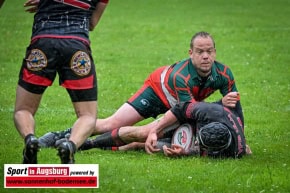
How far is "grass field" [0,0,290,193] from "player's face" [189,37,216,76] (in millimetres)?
1061

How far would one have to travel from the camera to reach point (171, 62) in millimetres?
21625

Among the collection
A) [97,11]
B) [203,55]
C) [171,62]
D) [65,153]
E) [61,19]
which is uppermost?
[171,62]

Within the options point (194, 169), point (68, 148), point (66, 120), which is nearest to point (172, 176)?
point (194, 169)

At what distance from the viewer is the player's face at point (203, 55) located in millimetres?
11312

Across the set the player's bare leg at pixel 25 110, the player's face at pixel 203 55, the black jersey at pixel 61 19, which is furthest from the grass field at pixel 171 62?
the black jersey at pixel 61 19

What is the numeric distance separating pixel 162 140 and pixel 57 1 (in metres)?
2.53

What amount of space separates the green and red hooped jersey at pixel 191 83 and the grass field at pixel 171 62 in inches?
30.8

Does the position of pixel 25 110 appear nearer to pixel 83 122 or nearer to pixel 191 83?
pixel 83 122

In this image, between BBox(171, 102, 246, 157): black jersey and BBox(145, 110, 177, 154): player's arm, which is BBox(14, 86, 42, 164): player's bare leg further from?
BBox(171, 102, 246, 157): black jersey

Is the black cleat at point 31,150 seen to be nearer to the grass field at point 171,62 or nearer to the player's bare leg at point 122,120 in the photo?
the grass field at point 171,62

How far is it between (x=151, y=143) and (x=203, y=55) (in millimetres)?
1170

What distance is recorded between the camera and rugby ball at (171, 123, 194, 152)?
442 inches

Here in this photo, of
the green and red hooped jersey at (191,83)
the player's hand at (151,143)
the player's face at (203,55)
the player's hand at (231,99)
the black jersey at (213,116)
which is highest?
the player's face at (203,55)

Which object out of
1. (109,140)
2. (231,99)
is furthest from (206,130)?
(109,140)
